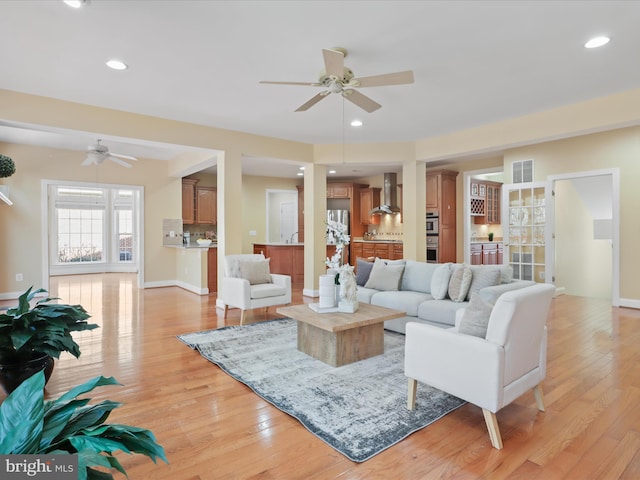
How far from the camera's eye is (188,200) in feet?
27.6

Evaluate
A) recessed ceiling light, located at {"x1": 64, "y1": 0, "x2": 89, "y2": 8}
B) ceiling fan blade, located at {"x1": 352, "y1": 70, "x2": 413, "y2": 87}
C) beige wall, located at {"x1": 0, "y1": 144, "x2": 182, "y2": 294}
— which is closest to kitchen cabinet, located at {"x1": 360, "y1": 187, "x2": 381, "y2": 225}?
beige wall, located at {"x1": 0, "y1": 144, "x2": 182, "y2": 294}

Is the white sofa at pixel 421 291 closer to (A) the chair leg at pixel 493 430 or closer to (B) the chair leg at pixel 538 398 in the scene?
(B) the chair leg at pixel 538 398

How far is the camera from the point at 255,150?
593cm

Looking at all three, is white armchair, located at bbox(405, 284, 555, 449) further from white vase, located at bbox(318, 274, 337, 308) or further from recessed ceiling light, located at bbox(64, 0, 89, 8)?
recessed ceiling light, located at bbox(64, 0, 89, 8)

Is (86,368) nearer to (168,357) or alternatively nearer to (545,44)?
(168,357)

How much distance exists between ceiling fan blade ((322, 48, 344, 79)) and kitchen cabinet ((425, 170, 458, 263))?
5.52 metres

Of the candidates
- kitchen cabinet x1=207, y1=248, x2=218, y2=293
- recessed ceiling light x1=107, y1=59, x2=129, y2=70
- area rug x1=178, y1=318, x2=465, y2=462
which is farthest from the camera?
kitchen cabinet x1=207, y1=248, x2=218, y2=293

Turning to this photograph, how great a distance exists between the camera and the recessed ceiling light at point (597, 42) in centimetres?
299

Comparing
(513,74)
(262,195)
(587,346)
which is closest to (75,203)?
(262,195)

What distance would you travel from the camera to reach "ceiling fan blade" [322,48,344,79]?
2.68 m

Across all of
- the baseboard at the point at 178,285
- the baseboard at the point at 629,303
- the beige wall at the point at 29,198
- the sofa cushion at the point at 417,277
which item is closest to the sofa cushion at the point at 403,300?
the sofa cushion at the point at 417,277

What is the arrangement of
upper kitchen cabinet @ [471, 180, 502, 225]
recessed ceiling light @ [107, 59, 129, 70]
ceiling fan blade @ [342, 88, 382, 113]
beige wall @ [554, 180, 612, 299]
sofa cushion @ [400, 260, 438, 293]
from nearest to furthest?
recessed ceiling light @ [107, 59, 129, 70], ceiling fan blade @ [342, 88, 382, 113], sofa cushion @ [400, 260, 438, 293], beige wall @ [554, 180, 612, 299], upper kitchen cabinet @ [471, 180, 502, 225]

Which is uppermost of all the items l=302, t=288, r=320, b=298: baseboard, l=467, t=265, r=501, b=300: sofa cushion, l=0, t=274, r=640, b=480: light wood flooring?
l=467, t=265, r=501, b=300: sofa cushion

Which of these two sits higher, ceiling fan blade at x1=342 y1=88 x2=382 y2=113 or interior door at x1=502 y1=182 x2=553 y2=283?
ceiling fan blade at x1=342 y1=88 x2=382 y2=113
